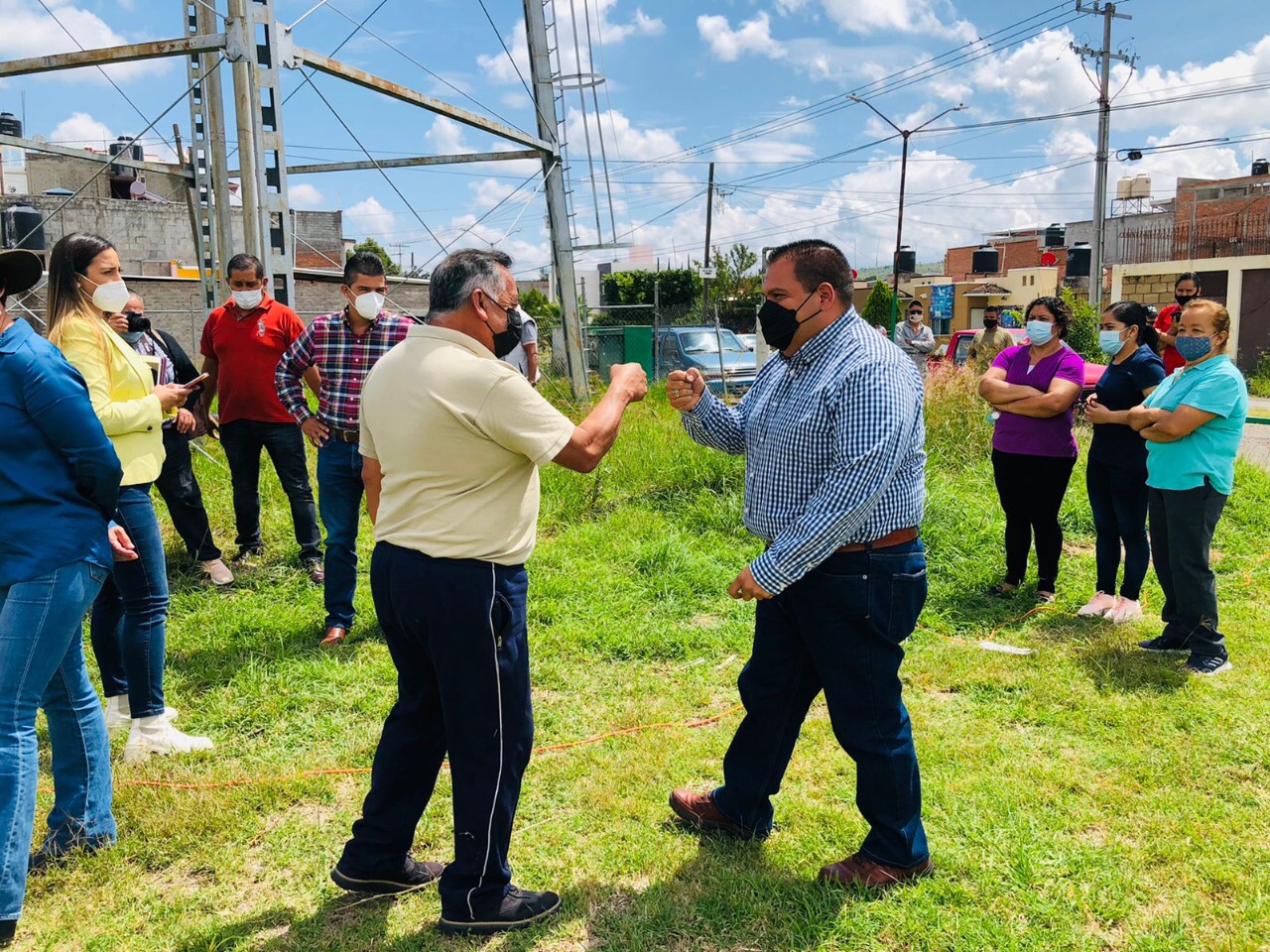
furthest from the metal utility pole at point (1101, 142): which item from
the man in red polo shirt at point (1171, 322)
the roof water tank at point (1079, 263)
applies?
the man in red polo shirt at point (1171, 322)

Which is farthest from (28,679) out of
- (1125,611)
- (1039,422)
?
(1125,611)

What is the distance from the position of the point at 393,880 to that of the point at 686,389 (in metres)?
1.85

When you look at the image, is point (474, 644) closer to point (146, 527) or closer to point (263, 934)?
point (263, 934)

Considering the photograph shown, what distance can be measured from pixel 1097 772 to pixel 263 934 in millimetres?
3094

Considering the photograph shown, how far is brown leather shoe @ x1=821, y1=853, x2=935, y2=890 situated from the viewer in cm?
305

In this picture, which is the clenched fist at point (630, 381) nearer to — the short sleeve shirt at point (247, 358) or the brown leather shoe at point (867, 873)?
the brown leather shoe at point (867, 873)

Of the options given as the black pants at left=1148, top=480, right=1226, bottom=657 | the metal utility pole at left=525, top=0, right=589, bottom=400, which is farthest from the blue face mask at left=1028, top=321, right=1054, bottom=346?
the metal utility pole at left=525, top=0, right=589, bottom=400

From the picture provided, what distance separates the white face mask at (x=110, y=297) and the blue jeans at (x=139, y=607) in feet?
2.37

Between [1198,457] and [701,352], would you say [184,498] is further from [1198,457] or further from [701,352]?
[701,352]

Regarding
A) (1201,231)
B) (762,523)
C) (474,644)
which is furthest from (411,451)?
(1201,231)

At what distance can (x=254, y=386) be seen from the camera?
21.1 feet

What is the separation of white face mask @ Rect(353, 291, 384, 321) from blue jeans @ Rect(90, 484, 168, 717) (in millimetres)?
1649

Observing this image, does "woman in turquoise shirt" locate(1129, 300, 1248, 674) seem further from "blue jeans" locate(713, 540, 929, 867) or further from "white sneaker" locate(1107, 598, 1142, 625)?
"blue jeans" locate(713, 540, 929, 867)

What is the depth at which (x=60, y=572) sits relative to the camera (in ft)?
9.62
